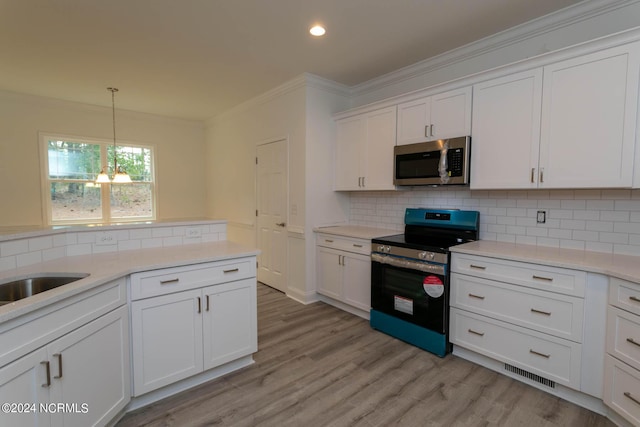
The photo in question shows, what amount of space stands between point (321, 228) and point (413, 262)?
1.41m

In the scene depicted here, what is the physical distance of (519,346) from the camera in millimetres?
2217

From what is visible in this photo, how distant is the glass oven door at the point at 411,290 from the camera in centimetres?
254

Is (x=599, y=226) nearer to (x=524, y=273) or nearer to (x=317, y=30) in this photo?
(x=524, y=273)

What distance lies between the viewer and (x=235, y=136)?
5.19m

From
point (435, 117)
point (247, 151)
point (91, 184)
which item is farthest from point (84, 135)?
point (435, 117)

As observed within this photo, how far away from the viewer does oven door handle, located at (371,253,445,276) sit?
8.34 ft

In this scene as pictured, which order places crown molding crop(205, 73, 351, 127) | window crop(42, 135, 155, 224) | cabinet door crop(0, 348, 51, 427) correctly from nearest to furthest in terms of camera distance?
cabinet door crop(0, 348, 51, 427) < crown molding crop(205, 73, 351, 127) < window crop(42, 135, 155, 224)

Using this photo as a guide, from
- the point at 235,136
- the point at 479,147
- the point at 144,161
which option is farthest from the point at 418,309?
the point at 144,161

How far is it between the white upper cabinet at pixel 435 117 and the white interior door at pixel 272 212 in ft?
5.34

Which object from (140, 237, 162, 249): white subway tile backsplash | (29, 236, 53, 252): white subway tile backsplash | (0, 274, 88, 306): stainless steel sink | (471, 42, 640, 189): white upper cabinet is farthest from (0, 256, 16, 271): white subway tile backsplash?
(471, 42, 640, 189): white upper cabinet

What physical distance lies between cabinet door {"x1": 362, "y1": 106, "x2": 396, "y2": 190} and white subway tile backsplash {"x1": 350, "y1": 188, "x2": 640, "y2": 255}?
434 millimetres

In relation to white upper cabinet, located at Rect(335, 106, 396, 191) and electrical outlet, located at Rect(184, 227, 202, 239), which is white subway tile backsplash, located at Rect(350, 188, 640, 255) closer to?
white upper cabinet, located at Rect(335, 106, 396, 191)

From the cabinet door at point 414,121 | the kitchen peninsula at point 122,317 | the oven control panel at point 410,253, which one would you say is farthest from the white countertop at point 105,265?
the cabinet door at point 414,121

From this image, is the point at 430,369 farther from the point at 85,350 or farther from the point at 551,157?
the point at 85,350
